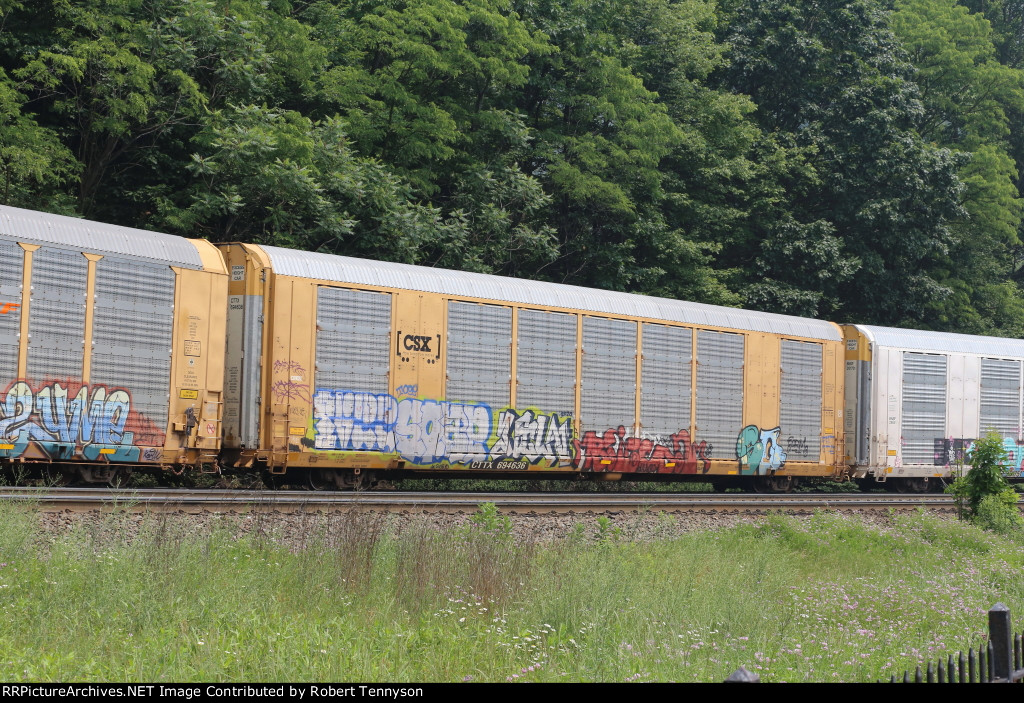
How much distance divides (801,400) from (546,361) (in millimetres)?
6706

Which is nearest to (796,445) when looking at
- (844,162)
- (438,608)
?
(438,608)

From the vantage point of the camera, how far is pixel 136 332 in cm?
1367

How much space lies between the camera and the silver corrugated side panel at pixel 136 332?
43.7ft

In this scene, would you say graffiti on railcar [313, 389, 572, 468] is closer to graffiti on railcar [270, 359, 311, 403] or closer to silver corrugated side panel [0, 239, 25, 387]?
graffiti on railcar [270, 359, 311, 403]

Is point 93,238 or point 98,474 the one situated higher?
point 93,238

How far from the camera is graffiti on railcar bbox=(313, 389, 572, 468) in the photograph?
15211mm

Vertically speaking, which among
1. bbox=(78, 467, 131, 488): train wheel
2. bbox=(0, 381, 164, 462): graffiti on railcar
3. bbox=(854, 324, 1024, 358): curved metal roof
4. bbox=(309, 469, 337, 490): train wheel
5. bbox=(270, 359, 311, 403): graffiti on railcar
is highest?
bbox=(854, 324, 1024, 358): curved metal roof

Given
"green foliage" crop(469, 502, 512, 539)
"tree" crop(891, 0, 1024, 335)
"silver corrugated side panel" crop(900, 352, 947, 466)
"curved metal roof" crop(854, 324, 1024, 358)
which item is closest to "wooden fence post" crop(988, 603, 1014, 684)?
"green foliage" crop(469, 502, 512, 539)

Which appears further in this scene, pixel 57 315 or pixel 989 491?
pixel 989 491

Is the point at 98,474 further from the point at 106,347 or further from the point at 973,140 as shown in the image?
the point at 973,140

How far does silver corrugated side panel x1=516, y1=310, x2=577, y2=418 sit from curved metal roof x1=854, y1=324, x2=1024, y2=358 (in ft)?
25.2

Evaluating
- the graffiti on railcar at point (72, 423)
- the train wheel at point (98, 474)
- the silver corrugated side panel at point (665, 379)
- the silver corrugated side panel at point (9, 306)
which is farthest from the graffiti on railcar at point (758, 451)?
the silver corrugated side panel at point (9, 306)

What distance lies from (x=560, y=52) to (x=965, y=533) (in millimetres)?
20154

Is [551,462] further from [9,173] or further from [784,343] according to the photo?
[9,173]
